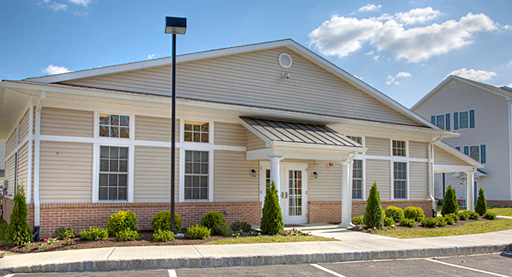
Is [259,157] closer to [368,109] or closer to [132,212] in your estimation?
[132,212]

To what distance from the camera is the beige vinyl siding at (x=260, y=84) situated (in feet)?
45.3

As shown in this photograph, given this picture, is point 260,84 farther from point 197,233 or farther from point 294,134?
point 197,233

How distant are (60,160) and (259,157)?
5.85m

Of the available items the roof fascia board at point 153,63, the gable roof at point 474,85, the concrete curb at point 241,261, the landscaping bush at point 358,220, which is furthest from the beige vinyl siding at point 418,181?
the gable roof at point 474,85

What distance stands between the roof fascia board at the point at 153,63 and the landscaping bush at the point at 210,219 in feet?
16.3

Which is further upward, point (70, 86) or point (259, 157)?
point (70, 86)

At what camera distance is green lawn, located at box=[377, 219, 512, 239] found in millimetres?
13914

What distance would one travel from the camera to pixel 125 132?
13.0 metres

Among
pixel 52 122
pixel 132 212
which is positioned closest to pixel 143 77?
pixel 52 122

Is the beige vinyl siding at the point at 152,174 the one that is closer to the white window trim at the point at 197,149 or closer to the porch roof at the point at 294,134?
the white window trim at the point at 197,149

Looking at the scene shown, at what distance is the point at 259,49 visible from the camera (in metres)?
15.8

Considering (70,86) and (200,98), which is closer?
(70,86)

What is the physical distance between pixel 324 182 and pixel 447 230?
15.1 feet

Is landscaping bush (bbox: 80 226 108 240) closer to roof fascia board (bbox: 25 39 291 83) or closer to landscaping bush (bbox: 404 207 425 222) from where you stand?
roof fascia board (bbox: 25 39 291 83)
